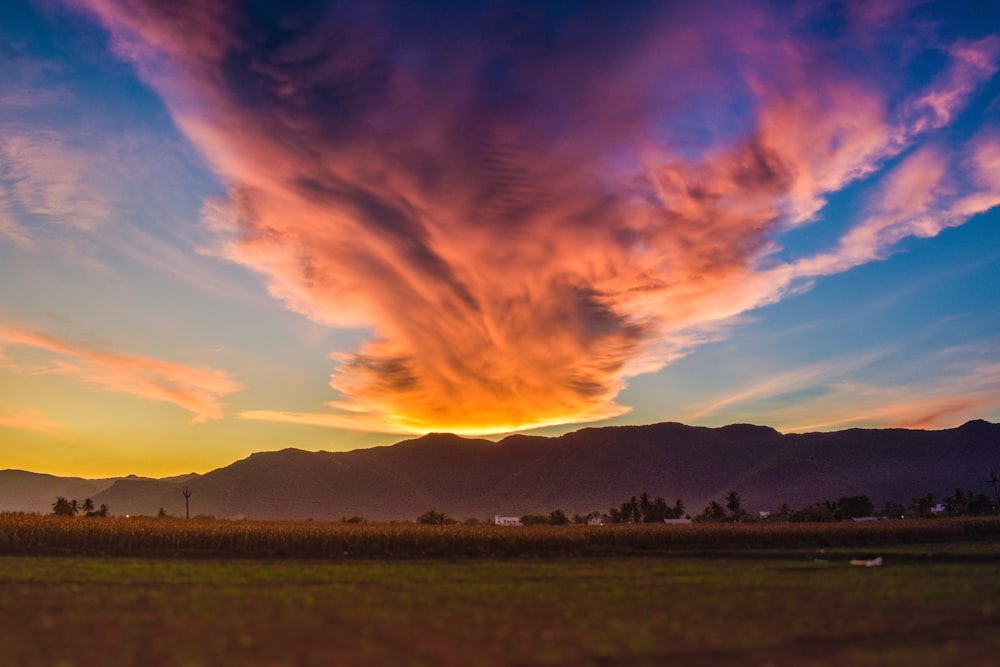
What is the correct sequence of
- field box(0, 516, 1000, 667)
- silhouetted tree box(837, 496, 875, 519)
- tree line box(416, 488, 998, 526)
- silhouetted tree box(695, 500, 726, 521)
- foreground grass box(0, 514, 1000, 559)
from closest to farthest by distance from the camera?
field box(0, 516, 1000, 667) → foreground grass box(0, 514, 1000, 559) → tree line box(416, 488, 998, 526) → silhouetted tree box(695, 500, 726, 521) → silhouetted tree box(837, 496, 875, 519)

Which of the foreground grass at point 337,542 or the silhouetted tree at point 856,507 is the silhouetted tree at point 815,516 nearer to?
the silhouetted tree at point 856,507

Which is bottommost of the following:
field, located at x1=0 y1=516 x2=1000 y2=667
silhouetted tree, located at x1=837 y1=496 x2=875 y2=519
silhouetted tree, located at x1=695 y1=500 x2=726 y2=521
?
silhouetted tree, located at x1=837 y1=496 x2=875 y2=519

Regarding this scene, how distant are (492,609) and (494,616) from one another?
1531mm

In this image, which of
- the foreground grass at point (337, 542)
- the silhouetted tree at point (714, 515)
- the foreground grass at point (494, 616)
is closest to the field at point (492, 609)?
the foreground grass at point (494, 616)

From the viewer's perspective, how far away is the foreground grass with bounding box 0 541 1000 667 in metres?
16.8

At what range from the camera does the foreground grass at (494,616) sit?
16828mm

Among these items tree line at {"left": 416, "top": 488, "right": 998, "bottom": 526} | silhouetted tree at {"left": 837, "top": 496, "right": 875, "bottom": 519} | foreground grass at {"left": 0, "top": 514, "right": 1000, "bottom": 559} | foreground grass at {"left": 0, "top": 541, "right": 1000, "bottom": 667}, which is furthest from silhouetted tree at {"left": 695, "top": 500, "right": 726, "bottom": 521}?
foreground grass at {"left": 0, "top": 541, "right": 1000, "bottom": 667}

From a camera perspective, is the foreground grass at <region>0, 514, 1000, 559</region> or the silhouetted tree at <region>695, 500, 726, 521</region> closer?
the foreground grass at <region>0, 514, 1000, 559</region>

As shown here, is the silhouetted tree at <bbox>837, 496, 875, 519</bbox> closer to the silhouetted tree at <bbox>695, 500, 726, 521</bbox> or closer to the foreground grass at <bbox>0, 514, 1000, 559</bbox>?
the silhouetted tree at <bbox>695, 500, 726, 521</bbox>

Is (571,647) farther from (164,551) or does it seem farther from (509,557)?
(164,551)

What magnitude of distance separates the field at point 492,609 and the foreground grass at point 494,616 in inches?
4.2

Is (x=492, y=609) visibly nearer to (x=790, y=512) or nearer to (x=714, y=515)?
(x=790, y=512)

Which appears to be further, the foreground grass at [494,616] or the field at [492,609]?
the field at [492,609]

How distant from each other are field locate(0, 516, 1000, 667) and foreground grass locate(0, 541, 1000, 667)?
106mm
